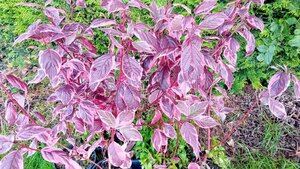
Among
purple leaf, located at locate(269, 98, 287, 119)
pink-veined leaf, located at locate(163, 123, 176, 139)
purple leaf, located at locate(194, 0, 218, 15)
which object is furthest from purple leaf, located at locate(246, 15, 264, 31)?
pink-veined leaf, located at locate(163, 123, 176, 139)

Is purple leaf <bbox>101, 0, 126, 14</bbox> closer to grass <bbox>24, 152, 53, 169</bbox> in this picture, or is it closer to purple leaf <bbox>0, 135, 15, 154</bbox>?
purple leaf <bbox>0, 135, 15, 154</bbox>

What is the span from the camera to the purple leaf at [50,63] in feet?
3.49

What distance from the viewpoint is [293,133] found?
7.45ft

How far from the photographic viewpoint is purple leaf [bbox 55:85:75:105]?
1.20m

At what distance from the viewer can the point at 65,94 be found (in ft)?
3.98

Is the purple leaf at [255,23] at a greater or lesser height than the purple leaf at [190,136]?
greater

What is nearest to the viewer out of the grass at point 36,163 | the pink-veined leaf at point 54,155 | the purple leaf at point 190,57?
the purple leaf at point 190,57

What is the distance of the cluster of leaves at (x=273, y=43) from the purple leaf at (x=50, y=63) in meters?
1.59

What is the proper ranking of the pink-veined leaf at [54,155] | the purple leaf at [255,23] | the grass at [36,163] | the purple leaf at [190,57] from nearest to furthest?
1. the purple leaf at [190,57]
2. the pink-veined leaf at [54,155]
3. the purple leaf at [255,23]
4. the grass at [36,163]

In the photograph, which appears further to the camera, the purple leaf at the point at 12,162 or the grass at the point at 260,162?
the grass at the point at 260,162

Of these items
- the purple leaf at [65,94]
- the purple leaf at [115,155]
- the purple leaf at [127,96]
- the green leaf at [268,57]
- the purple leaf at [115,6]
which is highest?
the purple leaf at [115,6]

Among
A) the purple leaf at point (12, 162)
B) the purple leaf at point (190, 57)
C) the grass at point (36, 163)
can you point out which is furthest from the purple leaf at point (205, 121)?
the grass at point (36, 163)

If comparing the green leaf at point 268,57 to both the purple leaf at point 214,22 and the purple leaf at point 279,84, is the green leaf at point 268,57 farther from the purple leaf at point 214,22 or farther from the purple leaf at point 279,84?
the purple leaf at point 214,22

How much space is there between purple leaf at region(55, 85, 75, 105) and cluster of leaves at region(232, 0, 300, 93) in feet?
4.95
